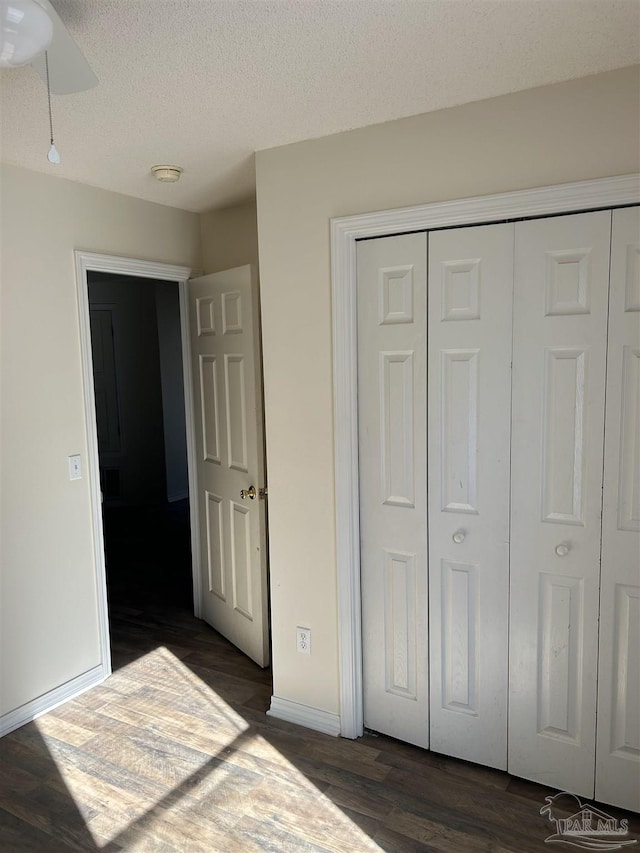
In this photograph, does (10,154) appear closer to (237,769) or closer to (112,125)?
(112,125)

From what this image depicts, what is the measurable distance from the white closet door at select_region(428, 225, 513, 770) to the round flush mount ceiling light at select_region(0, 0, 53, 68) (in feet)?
4.45

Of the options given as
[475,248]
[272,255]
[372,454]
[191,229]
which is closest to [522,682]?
[372,454]

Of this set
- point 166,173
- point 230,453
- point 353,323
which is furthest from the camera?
point 230,453

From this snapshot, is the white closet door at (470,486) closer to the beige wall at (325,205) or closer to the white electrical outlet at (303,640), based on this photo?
the beige wall at (325,205)

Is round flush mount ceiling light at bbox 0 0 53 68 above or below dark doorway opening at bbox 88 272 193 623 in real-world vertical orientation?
above

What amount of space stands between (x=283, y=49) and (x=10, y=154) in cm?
136

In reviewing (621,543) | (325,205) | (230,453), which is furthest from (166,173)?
(621,543)

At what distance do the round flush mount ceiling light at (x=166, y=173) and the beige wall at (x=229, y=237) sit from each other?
1.99 feet

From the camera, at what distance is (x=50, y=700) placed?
2766 mm

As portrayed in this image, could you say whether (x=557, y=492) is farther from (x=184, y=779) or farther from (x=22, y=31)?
(x=22, y=31)

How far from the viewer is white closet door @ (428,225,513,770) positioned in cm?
211

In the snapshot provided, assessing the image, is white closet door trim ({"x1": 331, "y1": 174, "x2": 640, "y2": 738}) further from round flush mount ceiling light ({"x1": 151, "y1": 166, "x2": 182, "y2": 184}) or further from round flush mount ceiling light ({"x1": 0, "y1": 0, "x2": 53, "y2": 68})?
round flush mount ceiling light ({"x1": 0, "y1": 0, "x2": 53, "y2": 68})

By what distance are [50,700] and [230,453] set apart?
1395 millimetres

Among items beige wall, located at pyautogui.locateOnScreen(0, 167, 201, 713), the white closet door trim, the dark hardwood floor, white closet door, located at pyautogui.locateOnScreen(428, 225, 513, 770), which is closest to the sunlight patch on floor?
the dark hardwood floor
